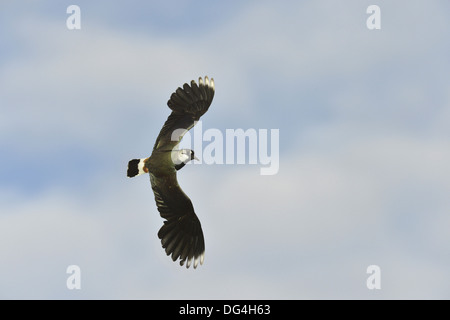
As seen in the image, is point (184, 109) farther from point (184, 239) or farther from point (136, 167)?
point (184, 239)

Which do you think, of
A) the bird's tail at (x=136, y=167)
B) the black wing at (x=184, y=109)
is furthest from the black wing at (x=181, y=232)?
the black wing at (x=184, y=109)

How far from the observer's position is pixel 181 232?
47.4 ft

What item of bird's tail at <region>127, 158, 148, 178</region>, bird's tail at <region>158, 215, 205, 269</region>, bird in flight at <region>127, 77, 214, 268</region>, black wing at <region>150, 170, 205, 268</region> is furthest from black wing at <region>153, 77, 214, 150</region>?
bird's tail at <region>158, 215, 205, 269</region>

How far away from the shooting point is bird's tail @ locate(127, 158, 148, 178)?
13883mm

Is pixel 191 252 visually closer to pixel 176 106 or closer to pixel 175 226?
pixel 175 226

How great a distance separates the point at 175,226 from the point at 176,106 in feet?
9.45

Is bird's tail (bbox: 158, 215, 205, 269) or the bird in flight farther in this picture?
bird's tail (bbox: 158, 215, 205, 269)

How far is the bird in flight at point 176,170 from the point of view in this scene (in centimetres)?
1377

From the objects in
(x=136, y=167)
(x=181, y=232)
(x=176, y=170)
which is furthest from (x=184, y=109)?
(x=181, y=232)

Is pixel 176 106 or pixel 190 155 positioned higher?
pixel 176 106

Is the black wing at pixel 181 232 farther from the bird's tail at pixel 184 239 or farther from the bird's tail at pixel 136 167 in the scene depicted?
the bird's tail at pixel 136 167

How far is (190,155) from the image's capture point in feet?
44.9

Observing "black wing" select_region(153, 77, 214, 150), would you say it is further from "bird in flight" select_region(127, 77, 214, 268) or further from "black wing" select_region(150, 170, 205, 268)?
"black wing" select_region(150, 170, 205, 268)
